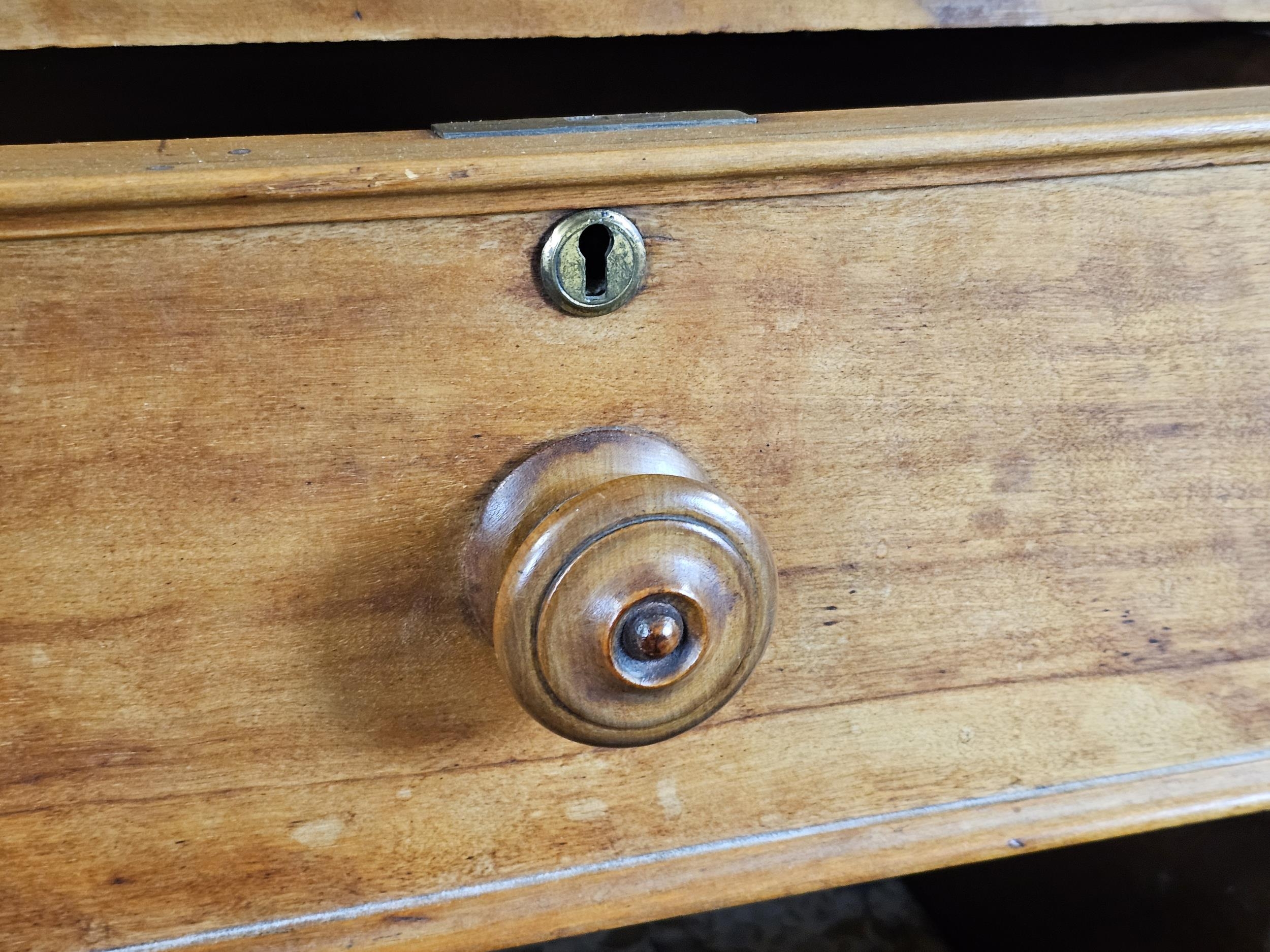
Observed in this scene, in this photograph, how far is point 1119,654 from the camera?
1.58 ft

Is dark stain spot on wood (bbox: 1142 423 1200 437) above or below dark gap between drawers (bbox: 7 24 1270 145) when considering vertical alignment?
below

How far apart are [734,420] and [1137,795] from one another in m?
0.29

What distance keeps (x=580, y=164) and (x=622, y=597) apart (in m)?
0.15

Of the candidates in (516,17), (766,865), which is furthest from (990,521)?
(516,17)

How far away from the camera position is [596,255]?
1.24 feet

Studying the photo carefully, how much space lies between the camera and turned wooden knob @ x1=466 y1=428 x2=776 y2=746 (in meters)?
0.35

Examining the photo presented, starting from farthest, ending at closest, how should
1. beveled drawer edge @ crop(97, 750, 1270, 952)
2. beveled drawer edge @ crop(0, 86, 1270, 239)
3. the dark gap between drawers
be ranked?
the dark gap between drawers
beveled drawer edge @ crop(97, 750, 1270, 952)
beveled drawer edge @ crop(0, 86, 1270, 239)

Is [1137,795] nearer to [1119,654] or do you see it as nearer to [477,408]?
[1119,654]

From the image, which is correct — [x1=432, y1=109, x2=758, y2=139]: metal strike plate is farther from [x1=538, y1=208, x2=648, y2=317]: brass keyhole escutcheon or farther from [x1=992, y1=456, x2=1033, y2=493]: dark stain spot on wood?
[x1=992, y1=456, x2=1033, y2=493]: dark stain spot on wood

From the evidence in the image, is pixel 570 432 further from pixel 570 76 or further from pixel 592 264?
pixel 570 76

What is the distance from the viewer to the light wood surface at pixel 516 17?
1.48ft

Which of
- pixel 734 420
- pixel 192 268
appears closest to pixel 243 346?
pixel 192 268

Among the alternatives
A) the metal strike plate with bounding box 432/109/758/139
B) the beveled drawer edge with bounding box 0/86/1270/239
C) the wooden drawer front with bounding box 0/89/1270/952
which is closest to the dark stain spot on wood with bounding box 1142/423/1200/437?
the wooden drawer front with bounding box 0/89/1270/952

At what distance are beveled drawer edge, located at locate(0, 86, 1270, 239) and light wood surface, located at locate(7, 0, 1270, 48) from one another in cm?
9
